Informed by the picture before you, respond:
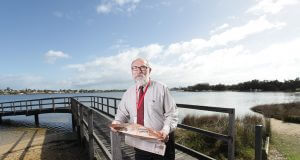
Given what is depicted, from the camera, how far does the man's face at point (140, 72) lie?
2277 millimetres

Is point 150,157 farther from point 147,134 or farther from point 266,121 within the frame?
point 266,121

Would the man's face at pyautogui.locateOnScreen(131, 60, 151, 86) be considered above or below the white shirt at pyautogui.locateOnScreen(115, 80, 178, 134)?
above

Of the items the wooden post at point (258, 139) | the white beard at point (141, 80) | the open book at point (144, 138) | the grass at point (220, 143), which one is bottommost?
the grass at point (220, 143)

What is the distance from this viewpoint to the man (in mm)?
2180

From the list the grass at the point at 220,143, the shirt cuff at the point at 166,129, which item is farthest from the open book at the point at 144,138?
the grass at the point at 220,143

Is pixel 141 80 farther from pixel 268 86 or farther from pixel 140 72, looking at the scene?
pixel 268 86

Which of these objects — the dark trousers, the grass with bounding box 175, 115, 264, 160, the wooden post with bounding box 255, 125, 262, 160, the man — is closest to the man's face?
the man

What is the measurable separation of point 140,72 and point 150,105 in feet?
1.15

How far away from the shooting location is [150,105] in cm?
219

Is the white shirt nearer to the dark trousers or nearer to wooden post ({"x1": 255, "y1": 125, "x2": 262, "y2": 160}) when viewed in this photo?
the dark trousers

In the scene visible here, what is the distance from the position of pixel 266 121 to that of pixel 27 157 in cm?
993

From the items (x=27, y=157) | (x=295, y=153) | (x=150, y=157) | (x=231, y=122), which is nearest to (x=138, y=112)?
(x=150, y=157)

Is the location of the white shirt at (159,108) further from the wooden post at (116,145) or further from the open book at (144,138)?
the wooden post at (116,145)

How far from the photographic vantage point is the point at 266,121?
35.0ft
